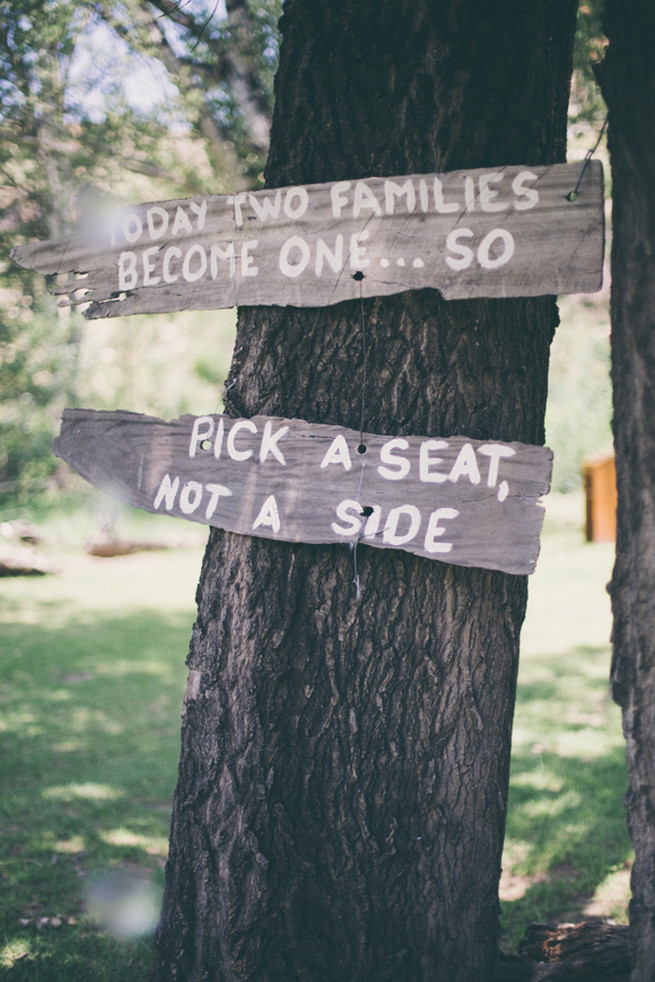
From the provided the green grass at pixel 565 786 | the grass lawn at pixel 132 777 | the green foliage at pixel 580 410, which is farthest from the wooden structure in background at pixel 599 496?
the green foliage at pixel 580 410

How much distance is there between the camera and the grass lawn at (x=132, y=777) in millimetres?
2932

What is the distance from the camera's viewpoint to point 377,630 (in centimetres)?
205

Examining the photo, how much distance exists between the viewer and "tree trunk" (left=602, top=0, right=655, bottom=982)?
1984mm

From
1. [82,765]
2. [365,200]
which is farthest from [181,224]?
[82,765]

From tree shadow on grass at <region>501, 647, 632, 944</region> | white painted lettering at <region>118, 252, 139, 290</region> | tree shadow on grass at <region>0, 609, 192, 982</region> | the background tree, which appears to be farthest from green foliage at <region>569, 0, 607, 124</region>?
tree shadow on grass at <region>0, 609, 192, 982</region>

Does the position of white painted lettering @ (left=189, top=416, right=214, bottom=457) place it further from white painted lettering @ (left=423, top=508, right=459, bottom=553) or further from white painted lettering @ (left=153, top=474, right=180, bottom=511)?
white painted lettering @ (left=423, top=508, right=459, bottom=553)

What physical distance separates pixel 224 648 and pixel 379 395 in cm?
84

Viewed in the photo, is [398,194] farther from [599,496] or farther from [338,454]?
[599,496]

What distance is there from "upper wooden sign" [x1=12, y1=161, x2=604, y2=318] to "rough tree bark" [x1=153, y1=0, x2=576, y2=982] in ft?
0.37

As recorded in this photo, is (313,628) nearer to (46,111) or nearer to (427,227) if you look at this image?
(427,227)

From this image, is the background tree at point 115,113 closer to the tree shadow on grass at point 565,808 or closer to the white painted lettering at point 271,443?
the white painted lettering at point 271,443

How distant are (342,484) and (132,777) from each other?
3.16m

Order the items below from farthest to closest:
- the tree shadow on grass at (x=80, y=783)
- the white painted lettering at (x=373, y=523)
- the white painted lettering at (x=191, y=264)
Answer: the tree shadow on grass at (x=80, y=783) → the white painted lettering at (x=191, y=264) → the white painted lettering at (x=373, y=523)

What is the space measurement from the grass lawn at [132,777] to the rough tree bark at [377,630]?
962mm
